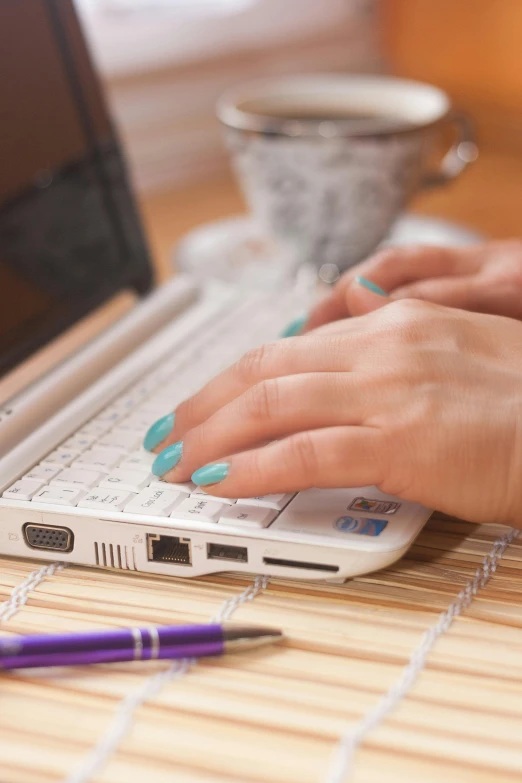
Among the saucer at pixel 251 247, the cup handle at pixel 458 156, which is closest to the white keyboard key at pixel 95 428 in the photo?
the saucer at pixel 251 247

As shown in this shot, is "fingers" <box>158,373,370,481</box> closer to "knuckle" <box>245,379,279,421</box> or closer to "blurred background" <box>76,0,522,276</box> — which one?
"knuckle" <box>245,379,279,421</box>

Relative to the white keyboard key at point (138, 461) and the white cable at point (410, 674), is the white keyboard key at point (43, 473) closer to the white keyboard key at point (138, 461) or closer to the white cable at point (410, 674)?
the white keyboard key at point (138, 461)

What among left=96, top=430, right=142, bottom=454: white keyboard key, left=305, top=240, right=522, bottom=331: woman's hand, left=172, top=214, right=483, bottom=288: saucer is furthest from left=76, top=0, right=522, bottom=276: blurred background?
left=96, top=430, right=142, bottom=454: white keyboard key

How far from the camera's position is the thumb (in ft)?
1.87

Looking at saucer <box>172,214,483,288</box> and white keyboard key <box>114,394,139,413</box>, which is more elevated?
white keyboard key <box>114,394,139,413</box>

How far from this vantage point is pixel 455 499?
42 centimetres

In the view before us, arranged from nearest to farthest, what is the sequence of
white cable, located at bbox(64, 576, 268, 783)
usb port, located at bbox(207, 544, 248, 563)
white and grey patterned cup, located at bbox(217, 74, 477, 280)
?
white cable, located at bbox(64, 576, 268, 783)
usb port, located at bbox(207, 544, 248, 563)
white and grey patterned cup, located at bbox(217, 74, 477, 280)

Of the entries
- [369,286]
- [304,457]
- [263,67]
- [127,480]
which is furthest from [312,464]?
[263,67]

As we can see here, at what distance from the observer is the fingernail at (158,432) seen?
19.4 inches

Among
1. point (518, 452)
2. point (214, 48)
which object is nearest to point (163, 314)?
point (518, 452)

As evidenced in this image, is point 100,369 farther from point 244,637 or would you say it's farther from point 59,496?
point 244,637

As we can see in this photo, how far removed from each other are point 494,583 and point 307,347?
155mm

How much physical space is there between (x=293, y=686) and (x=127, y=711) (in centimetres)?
7

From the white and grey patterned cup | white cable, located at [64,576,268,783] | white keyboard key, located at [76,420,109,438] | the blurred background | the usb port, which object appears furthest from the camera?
the blurred background
